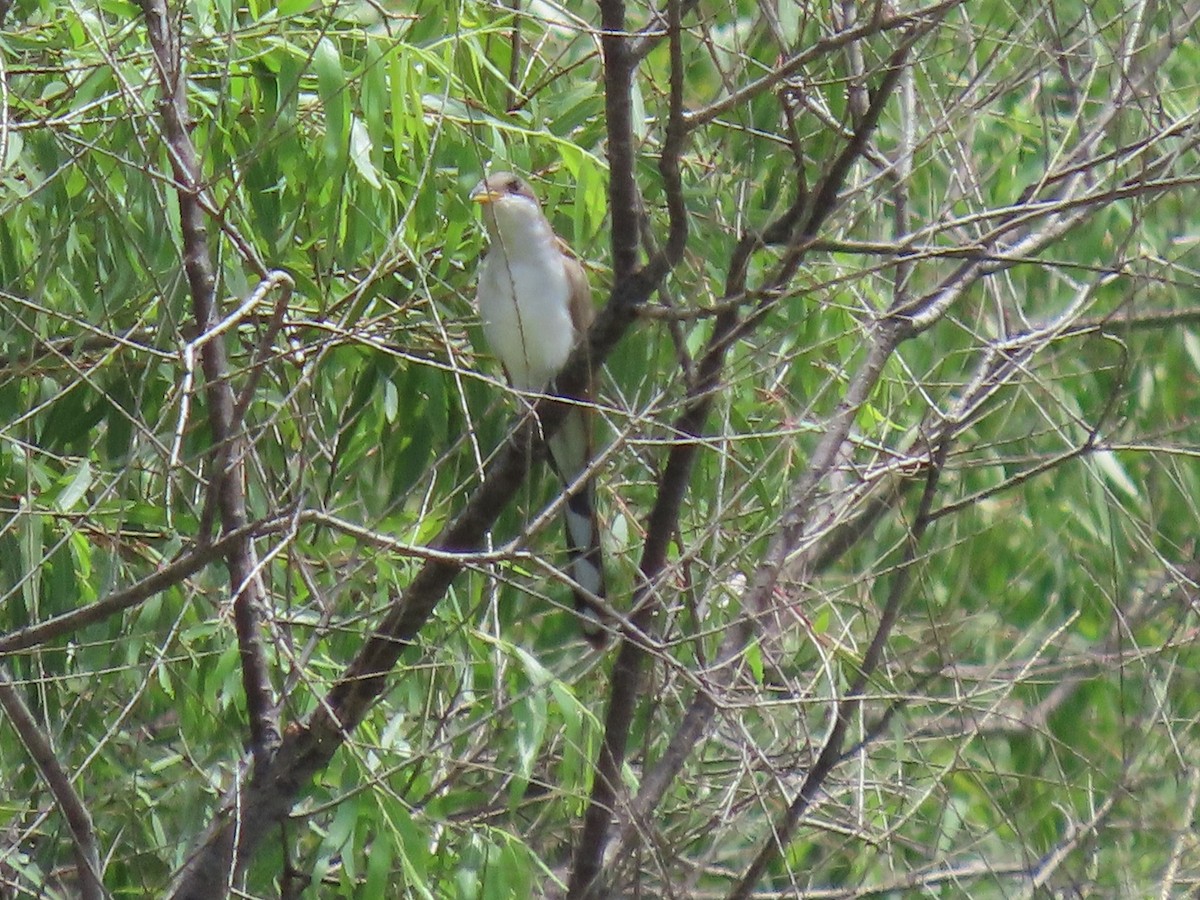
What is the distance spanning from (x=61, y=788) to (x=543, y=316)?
1930 millimetres

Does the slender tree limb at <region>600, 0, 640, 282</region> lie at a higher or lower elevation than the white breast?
higher

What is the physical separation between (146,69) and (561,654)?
1841 millimetres

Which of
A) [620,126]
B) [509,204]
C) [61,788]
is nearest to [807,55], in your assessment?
[620,126]

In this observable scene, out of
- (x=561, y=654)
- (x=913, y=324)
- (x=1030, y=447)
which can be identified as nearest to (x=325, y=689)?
(x=561, y=654)

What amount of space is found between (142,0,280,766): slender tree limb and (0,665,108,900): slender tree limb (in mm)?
369

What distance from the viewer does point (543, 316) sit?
13.6ft

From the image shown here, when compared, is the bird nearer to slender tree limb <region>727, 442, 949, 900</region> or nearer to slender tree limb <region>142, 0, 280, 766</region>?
slender tree limb <region>727, 442, 949, 900</region>

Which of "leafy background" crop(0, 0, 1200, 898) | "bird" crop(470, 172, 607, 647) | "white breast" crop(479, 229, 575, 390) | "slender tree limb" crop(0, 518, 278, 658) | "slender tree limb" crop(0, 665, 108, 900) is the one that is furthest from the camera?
"white breast" crop(479, 229, 575, 390)

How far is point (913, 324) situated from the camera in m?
3.48

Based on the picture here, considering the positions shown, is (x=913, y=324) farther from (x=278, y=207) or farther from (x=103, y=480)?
(x=103, y=480)

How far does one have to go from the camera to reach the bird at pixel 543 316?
141 inches

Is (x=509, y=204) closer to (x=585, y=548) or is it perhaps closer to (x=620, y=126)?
(x=585, y=548)

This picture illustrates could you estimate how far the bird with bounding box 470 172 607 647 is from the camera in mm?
3586

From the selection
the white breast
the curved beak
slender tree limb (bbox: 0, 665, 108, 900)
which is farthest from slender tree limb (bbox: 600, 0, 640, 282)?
the white breast
